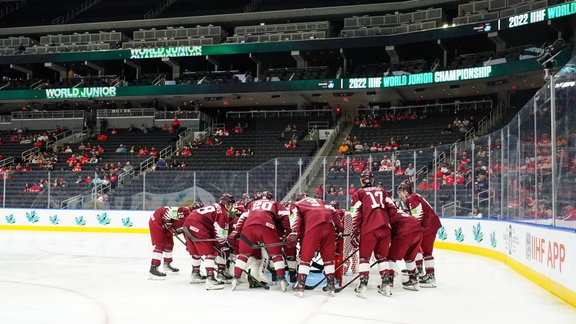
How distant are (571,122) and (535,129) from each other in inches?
82.3

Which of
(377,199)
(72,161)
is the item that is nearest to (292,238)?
(377,199)

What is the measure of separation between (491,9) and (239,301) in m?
23.9

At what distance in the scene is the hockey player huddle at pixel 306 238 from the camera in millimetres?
7832

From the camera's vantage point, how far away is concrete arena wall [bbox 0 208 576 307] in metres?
7.25

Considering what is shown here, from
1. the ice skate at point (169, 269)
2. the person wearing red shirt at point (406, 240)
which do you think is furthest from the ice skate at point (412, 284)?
the ice skate at point (169, 269)

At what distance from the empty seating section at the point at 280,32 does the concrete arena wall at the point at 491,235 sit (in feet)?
45.4

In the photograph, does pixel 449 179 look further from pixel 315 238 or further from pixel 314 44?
pixel 314 44

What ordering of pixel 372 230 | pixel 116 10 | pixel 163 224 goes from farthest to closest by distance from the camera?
1. pixel 116 10
2. pixel 163 224
3. pixel 372 230

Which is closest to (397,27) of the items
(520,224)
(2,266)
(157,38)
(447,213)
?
(157,38)

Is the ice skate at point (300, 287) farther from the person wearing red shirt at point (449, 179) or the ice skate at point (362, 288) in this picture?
the person wearing red shirt at point (449, 179)

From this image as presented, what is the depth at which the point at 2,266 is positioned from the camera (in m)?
10.8

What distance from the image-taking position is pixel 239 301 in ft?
23.8

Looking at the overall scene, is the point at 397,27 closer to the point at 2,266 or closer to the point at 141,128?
the point at 141,128

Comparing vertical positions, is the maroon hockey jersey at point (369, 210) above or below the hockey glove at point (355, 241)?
above
